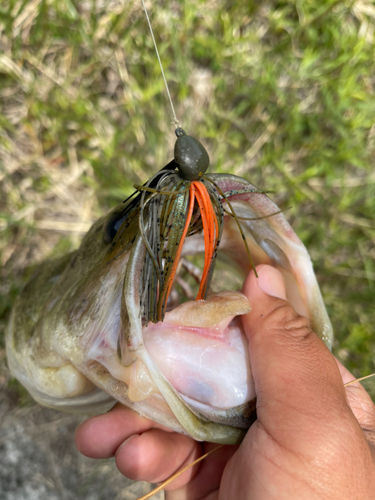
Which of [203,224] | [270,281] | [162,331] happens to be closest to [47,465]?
[162,331]

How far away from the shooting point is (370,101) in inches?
121

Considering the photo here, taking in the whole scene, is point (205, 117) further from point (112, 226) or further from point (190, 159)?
point (190, 159)

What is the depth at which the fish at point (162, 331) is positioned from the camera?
3.88 ft

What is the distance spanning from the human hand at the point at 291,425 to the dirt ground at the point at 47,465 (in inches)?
62.4

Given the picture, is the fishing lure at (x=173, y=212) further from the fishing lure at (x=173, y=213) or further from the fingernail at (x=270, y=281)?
the fingernail at (x=270, y=281)

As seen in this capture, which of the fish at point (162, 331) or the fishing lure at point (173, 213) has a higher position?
the fishing lure at point (173, 213)

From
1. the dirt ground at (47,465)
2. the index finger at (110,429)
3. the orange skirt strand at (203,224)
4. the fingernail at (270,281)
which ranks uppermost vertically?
the orange skirt strand at (203,224)

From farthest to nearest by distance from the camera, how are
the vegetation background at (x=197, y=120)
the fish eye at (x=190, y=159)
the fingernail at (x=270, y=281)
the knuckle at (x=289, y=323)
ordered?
1. the vegetation background at (x=197, y=120)
2. the fingernail at (x=270, y=281)
3. the knuckle at (x=289, y=323)
4. the fish eye at (x=190, y=159)

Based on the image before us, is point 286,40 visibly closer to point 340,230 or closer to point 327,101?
point 327,101

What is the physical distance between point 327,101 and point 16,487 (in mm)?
3928


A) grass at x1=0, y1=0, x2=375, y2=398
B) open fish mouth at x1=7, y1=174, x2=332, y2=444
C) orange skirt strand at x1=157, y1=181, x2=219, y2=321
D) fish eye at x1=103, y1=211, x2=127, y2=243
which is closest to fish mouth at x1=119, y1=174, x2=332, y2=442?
open fish mouth at x1=7, y1=174, x2=332, y2=444

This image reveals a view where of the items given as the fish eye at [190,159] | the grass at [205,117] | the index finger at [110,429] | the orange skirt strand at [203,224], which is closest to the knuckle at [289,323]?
the orange skirt strand at [203,224]

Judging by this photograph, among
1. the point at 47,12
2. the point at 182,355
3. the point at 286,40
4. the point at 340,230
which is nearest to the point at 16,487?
the point at 182,355

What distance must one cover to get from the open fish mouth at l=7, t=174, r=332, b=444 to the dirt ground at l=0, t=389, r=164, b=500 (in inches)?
68.1
